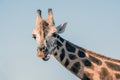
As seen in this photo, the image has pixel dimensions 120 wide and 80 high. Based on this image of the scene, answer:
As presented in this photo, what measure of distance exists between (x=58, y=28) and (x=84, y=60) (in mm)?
1427

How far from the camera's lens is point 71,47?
1431cm

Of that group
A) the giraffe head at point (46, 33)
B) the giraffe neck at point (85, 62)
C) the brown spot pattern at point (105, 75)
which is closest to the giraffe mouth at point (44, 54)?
the giraffe head at point (46, 33)

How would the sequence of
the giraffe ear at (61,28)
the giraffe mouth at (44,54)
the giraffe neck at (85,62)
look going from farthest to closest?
the giraffe ear at (61,28) < the giraffe neck at (85,62) < the giraffe mouth at (44,54)

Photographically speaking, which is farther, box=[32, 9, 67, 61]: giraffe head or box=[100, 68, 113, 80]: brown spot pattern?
box=[100, 68, 113, 80]: brown spot pattern

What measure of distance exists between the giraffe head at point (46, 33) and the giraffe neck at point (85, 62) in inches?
15.1

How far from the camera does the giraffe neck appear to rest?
1373cm

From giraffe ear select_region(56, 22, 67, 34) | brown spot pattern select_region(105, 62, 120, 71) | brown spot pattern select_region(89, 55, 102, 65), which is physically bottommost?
brown spot pattern select_region(105, 62, 120, 71)

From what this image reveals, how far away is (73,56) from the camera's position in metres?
14.1

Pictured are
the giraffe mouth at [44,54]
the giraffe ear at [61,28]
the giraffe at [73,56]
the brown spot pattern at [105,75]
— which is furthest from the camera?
the giraffe ear at [61,28]

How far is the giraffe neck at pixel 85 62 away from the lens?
13.7 meters

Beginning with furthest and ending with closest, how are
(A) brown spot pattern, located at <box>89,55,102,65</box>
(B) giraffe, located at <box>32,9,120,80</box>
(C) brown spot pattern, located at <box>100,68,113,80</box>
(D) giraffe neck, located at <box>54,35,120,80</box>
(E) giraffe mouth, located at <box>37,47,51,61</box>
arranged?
1. (A) brown spot pattern, located at <box>89,55,102,65</box>
2. (D) giraffe neck, located at <box>54,35,120,80</box>
3. (C) brown spot pattern, located at <box>100,68,113,80</box>
4. (B) giraffe, located at <box>32,9,120,80</box>
5. (E) giraffe mouth, located at <box>37,47,51,61</box>

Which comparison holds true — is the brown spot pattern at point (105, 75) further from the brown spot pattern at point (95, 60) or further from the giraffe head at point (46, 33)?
the giraffe head at point (46, 33)

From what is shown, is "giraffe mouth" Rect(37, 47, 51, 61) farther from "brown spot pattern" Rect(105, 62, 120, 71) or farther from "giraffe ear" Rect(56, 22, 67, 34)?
"brown spot pattern" Rect(105, 62, 120, 71)

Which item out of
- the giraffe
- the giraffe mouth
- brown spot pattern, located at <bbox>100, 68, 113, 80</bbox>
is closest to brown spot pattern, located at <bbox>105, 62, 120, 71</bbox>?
the giraffe
